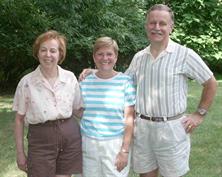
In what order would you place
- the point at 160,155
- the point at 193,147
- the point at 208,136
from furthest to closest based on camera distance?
the point at 208,136 < the point at 193,147 < the point at 160,155

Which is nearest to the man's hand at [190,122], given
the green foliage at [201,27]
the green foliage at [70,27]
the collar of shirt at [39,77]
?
the collar of shirt at [39,77]

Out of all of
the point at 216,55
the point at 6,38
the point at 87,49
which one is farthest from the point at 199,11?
the point at 6,38

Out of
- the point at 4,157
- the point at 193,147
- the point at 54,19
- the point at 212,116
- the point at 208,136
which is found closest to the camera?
the point at 4,157

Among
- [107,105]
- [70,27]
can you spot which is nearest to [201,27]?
[70,27]

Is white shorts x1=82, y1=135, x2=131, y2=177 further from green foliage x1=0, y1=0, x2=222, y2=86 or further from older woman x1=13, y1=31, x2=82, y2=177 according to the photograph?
green foliage x1=0, y1=0, x2=222, y2=86

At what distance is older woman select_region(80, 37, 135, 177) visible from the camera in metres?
3.51

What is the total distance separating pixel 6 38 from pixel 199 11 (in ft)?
29.3

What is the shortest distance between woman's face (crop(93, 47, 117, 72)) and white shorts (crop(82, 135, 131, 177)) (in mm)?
553

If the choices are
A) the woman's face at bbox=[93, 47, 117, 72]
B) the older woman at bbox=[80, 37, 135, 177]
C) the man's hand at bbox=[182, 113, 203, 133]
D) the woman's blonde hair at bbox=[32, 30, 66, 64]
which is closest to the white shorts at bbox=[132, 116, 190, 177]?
the man's hand at bbox=[182, 113, 203, 133]

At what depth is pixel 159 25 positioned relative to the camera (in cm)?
346

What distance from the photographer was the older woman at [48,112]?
338cm

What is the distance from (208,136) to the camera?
6859 mm

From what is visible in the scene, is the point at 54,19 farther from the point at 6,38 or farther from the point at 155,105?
the point at 155,105

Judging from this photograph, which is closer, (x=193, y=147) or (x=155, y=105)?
(x=155, y=105)
